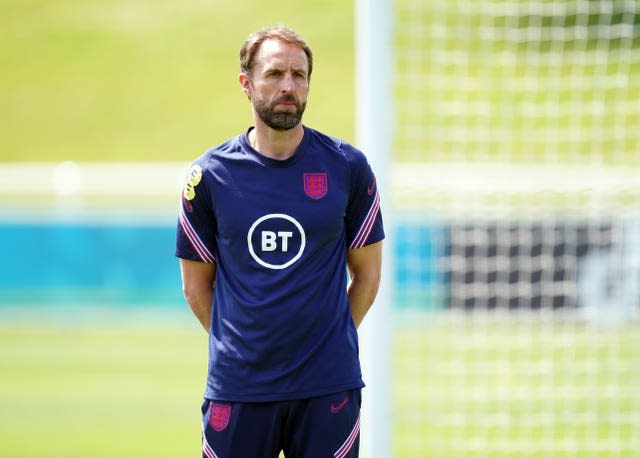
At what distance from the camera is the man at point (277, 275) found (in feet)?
9.56

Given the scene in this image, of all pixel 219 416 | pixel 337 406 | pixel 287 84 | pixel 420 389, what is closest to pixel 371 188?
pixel 287 84

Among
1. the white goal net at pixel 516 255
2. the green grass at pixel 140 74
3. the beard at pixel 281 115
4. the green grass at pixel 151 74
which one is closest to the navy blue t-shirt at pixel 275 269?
the beard at pixel 281 115

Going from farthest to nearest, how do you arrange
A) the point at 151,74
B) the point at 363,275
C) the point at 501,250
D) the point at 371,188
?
the point at 151,74 < the point at 501,250 < the point at 363,275 < the point at 371,188

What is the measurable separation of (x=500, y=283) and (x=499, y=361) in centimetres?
128

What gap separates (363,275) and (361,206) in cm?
27

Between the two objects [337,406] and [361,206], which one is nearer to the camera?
[337,406]

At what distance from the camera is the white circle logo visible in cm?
291

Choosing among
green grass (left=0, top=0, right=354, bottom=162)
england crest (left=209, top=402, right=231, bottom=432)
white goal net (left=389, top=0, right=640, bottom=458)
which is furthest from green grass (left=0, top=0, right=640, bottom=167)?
england crest (left=209, top=402, right=231, bottom=432)

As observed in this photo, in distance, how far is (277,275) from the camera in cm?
292

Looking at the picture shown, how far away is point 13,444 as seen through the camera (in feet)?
19.3

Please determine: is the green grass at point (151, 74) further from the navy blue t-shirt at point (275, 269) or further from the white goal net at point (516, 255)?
the navy blue t-shirt at point (275, 269)

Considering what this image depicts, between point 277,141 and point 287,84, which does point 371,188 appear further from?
point 287,84

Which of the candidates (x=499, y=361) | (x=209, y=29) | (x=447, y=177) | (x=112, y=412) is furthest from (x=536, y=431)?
(x=209, y=29)

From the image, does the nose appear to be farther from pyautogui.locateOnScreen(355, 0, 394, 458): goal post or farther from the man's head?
pyautogui.locateOnScreen(355, 0, 394, 458): goal post
